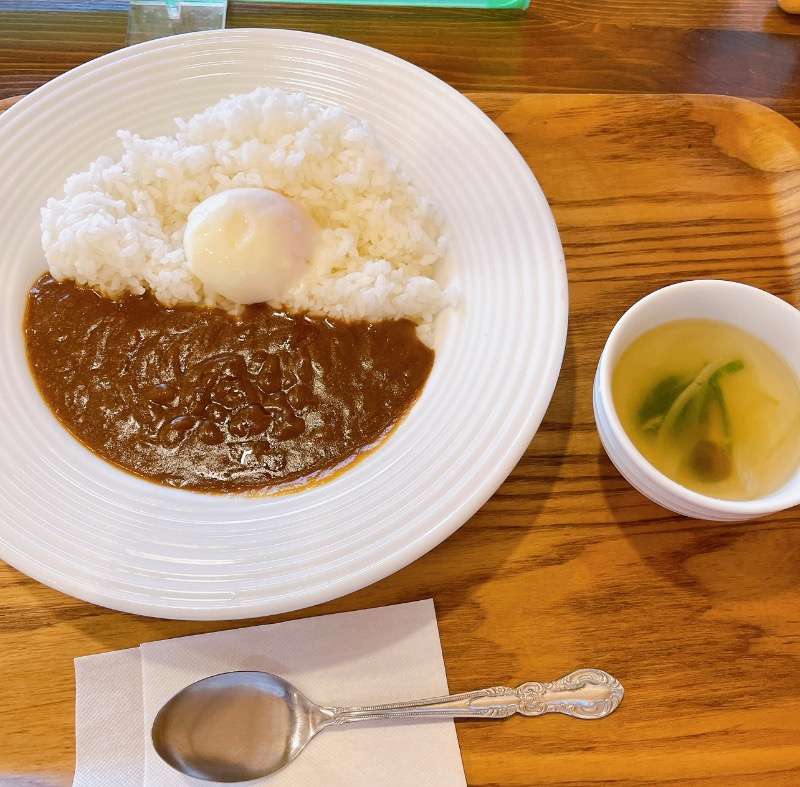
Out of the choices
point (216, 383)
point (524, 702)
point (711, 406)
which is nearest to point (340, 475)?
point (216, 383)

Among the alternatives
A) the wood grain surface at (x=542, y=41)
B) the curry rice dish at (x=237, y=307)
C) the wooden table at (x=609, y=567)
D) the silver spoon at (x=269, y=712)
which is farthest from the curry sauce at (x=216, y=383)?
the wood grain surface at (x=542, y=41)

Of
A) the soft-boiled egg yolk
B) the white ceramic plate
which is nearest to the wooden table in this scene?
the white ceramic plate

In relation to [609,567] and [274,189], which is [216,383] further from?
[609,567]

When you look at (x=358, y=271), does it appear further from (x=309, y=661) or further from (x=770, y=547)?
(x=770, y=547)

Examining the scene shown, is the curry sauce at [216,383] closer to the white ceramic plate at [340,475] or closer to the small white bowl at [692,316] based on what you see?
the white ceramic plate at [340,475]

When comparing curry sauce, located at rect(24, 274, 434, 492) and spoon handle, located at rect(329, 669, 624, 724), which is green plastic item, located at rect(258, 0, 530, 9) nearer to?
curry sauce, located at rect(24, 274, 434, 492)

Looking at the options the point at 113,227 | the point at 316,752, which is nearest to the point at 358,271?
the point at 113,227
